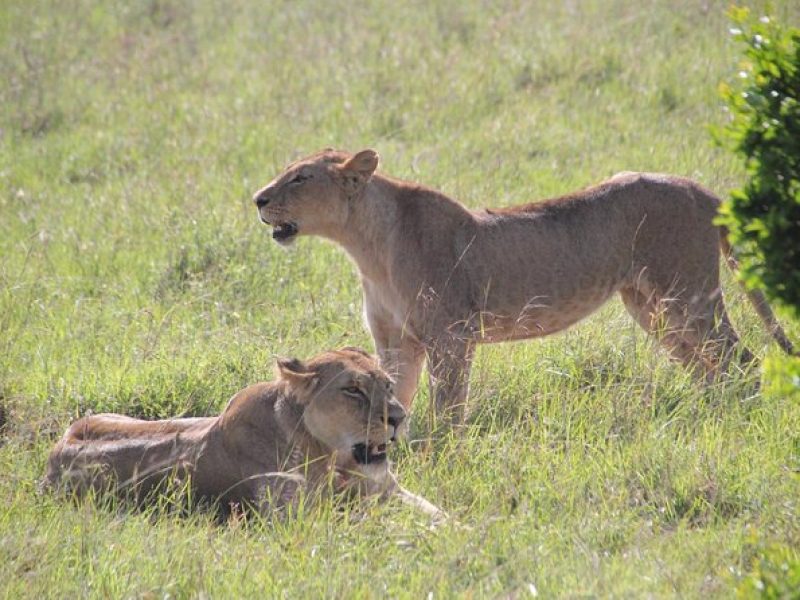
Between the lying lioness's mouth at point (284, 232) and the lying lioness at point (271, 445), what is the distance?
1319 mm

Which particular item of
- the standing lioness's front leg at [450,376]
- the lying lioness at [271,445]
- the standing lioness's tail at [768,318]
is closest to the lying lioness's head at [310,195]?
the standing lioness's front leg at [450,376]

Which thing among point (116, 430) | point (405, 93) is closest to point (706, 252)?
point (116, 430)

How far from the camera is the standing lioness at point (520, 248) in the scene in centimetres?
725

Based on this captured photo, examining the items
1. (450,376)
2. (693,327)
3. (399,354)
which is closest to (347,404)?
Result: (450,376)

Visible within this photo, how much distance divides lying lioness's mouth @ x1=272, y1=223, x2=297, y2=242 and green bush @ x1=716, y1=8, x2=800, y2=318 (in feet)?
11.3

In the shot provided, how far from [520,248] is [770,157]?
3299mm

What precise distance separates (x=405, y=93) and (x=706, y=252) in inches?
221

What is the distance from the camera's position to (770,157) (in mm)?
4156

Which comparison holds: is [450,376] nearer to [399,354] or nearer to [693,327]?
[399,354]

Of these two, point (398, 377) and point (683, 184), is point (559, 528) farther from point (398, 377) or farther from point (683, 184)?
point (683, 184)

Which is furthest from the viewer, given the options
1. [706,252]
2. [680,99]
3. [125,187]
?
[680,99]

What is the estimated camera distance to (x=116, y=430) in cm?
621

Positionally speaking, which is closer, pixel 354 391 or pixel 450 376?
pixel 354 391

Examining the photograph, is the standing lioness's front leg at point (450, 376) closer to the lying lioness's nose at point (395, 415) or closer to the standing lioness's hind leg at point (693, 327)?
the lying lioness's nose at point (395, 415)
